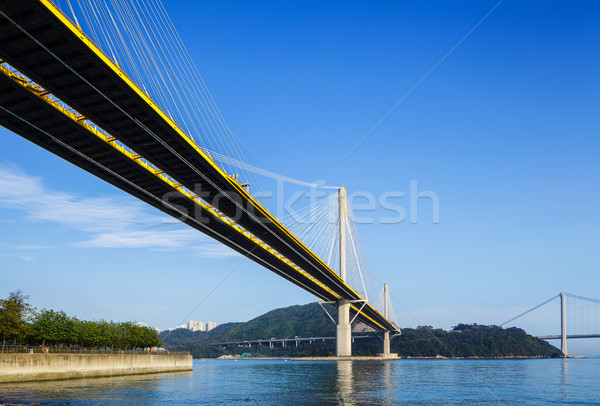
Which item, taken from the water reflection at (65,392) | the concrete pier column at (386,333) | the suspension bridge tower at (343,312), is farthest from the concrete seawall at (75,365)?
the concrete pier column at (386,333)

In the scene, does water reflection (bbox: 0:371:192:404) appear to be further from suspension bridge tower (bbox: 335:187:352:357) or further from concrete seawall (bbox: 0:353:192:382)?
suspension bridge tower (bbox: 335:187:352:357)

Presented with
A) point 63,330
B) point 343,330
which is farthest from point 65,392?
point 343,330

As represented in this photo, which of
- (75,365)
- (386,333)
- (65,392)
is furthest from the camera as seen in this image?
(386,333)

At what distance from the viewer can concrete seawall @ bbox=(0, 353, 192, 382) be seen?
121 feet

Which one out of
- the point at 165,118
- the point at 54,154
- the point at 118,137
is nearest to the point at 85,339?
the point at 54,154

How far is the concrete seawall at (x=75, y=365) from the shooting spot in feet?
121

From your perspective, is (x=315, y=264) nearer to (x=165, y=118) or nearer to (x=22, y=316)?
(x=22, y=316)

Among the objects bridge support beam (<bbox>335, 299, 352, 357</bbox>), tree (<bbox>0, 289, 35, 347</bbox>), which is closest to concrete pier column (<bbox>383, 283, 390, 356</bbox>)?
bridge support beam (<bbox>335, 299, 352, 357</bbox>)

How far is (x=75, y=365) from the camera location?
4472 cm

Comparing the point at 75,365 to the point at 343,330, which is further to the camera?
the point at 343,330

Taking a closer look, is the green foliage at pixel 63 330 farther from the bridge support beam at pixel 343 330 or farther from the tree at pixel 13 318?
the bridge support beam at pixel 343 330

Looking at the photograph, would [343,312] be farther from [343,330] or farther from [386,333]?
[386,333]

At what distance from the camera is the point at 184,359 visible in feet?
231

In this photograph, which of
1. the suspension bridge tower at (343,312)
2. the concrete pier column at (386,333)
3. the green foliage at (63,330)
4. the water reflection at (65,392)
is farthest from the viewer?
the concrete pier column at (386,333)
